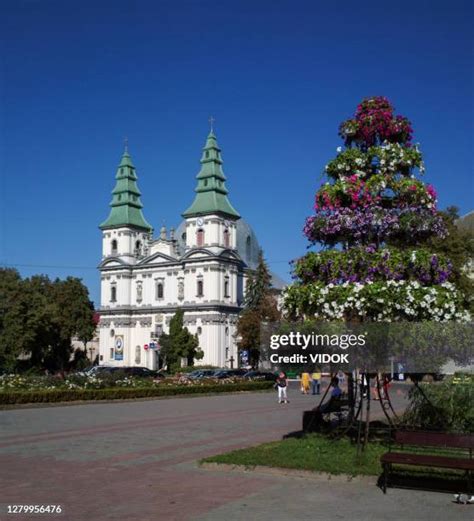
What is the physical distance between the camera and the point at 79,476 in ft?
39.6

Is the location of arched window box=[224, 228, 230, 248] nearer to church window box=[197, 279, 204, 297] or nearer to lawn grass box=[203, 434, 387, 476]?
church window box=[197, 279, 204, 297]

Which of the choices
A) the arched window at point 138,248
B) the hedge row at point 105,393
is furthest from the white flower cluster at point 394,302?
the arched window at point 138,248

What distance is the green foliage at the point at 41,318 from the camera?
62.8 m

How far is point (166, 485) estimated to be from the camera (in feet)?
37.0

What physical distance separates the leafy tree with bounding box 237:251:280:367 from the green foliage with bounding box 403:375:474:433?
170 ft

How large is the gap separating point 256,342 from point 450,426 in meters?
57.8

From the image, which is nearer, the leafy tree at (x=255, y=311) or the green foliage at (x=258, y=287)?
the leafy tree at (x=255, y=311)

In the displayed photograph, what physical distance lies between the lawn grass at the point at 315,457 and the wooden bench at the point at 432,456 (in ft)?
2.42

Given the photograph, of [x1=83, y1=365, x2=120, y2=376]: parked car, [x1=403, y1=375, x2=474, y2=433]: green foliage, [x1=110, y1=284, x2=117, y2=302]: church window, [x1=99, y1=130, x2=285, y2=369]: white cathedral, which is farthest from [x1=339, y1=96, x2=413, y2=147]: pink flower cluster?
[x1=110, y1=284, x2=117, y2=302]: church window

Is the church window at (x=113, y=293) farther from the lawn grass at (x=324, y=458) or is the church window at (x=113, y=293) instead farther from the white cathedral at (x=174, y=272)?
the lawn grass at (x=324, y=458)

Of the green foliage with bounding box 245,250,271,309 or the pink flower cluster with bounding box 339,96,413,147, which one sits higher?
the green foliage with bounding box 245,250,271,309

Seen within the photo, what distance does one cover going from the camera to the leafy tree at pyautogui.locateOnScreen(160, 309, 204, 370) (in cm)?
8069

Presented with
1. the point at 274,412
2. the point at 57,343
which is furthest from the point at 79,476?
the point at 57,343

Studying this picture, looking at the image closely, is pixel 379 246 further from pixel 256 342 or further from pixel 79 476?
pixel 256 342
